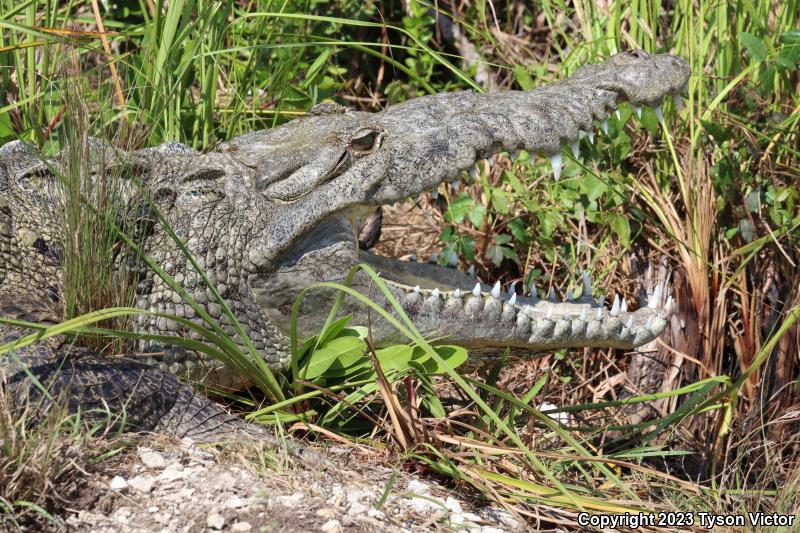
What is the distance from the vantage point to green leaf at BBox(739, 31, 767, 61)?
379 centimetres

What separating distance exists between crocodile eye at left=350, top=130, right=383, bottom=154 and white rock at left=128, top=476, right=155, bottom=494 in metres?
1.37

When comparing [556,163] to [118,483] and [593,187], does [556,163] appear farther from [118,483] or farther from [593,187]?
[118,483]

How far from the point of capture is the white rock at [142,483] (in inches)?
91.1

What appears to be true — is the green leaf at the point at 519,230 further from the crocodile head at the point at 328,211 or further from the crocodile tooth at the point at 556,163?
the crocodile tooth at the point at 556,163

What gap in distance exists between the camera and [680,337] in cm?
412

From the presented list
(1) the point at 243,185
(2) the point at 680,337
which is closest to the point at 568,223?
(2) the point at 680,337

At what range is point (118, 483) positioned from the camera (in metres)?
2.31

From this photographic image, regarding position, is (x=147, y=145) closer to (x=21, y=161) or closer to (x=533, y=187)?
(x=21, y=161)

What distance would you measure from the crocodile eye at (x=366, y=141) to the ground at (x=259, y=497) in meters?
1.11

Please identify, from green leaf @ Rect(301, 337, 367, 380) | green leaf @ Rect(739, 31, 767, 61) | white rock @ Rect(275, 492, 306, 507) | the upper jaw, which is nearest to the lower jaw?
green leaf @ Rect(301, 337, 367, 380)

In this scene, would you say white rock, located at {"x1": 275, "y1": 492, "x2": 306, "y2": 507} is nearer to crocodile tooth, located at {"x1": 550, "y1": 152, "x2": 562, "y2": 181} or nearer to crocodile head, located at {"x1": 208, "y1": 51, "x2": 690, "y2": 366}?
crocodile head, located at {"x1": 208, "y1": 51, "x2": 690, "y2": 366}

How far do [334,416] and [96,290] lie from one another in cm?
83

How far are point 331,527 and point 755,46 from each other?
2.73m

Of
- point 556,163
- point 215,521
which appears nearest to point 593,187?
point 556,163
